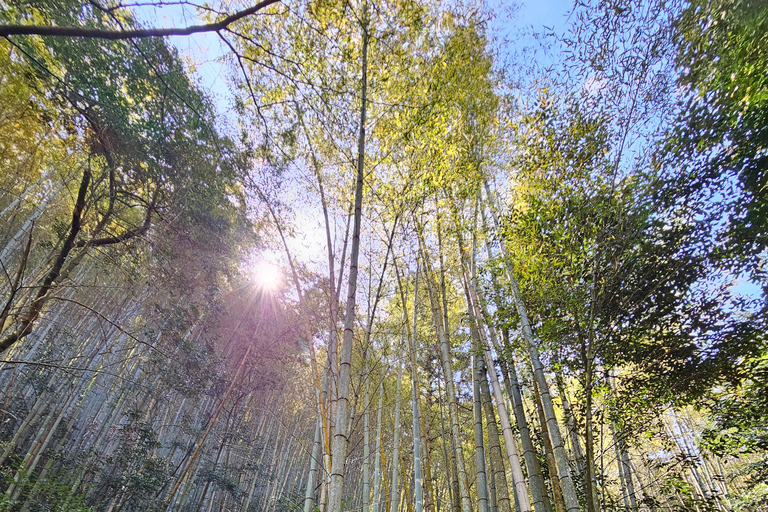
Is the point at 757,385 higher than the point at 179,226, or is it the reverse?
the point at 179,226

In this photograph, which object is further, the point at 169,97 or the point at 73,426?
the point at 73,426

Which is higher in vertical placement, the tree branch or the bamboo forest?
the bamboo forest

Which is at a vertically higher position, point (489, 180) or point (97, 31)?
point (489, 180)

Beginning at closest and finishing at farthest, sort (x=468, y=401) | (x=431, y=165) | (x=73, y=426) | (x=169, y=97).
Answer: (x=431, y=165), (x=169, y=97), (x=73, y=426), (x=468, y=401)

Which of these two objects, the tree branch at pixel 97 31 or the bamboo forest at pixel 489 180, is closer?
the tree branch at pixel 97 31

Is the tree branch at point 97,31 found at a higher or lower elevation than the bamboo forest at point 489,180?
lower

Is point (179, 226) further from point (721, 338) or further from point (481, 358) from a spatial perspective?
point (721, 338)

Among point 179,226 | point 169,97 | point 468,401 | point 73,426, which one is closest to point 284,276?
point 179,226

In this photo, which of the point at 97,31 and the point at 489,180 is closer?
the point at 97,31

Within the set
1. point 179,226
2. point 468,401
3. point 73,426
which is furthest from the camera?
point 468,401

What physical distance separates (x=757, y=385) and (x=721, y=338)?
46 cm

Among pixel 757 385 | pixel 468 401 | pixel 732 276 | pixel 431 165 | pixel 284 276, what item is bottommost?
pixel 757 385

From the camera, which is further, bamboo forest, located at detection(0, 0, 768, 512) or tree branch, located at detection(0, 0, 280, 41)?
bamboo forest, located at detection(0, 0, 768, 512)

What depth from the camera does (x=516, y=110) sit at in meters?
4.18
